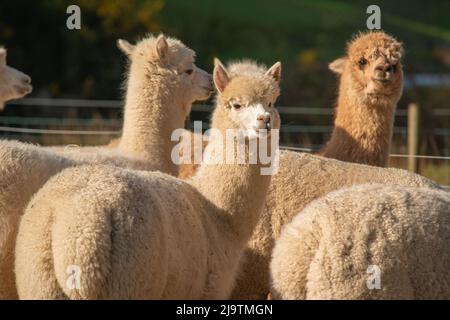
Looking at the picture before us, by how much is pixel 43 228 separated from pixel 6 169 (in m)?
0.77

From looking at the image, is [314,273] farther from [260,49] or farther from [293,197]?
[260,49]

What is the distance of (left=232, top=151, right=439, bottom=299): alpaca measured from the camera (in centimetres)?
621

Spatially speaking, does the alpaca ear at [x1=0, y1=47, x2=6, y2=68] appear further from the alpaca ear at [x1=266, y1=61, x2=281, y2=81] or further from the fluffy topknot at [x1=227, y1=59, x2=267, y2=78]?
the alpaca ear at [x1=266, y1=61, x2=281, y2=81]

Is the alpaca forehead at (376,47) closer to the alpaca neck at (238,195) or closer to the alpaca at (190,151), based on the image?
the alpaca at (190,151)

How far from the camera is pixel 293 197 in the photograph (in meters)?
6.36

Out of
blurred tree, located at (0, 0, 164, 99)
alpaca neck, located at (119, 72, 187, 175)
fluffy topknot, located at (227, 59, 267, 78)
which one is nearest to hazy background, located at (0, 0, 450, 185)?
blurred tree, located at (0, 0, 164, 99)

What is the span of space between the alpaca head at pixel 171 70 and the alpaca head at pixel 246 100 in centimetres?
164

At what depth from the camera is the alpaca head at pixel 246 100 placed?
5672mm

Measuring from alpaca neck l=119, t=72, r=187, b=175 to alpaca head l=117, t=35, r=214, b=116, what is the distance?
0.02 metres

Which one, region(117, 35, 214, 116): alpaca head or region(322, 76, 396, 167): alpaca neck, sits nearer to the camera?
region(322, 76, 396, 167): alpaca neck

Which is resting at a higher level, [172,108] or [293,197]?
[172,108]

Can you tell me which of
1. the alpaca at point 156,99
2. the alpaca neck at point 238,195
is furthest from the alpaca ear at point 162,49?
the alpaca neck at point 238,195
